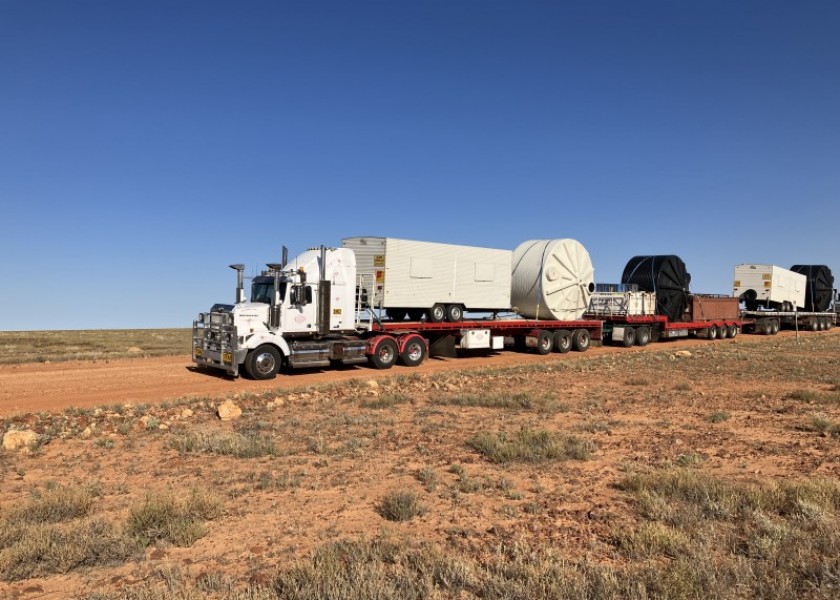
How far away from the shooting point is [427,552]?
5.41m

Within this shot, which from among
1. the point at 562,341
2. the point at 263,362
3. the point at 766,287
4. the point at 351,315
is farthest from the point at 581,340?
the point at 766,287

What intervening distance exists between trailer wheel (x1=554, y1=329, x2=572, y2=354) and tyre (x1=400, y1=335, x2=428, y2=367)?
8.53m

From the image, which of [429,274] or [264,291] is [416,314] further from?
[264,291]

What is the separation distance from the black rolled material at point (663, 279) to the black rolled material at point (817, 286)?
68.5 feet

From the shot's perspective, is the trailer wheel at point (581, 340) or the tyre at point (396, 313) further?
the trailer wheel at point (581, 340)

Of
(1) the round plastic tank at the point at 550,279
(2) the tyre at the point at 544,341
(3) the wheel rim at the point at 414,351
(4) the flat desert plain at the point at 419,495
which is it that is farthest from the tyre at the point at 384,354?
(1) the round plastic tank at the point at 550,279

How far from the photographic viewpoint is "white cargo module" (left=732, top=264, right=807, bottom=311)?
142ft

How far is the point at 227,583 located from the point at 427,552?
70.4 inches

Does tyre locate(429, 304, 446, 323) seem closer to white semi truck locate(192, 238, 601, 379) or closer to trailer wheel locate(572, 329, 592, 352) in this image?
white semi truck locate(192, 238, 601, 379)

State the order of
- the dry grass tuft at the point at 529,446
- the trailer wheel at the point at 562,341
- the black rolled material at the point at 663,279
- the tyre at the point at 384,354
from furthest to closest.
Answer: the black rolled material at the point at 663,279 < the trailer wheel at the point at 562,341 < the tyre at the point at 384,354 < the dry grass tuft at the point at 529,446

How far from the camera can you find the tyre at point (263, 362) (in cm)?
1811

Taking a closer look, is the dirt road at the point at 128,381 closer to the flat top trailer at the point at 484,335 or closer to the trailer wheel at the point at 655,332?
the flat top trailer at the point at 484,335

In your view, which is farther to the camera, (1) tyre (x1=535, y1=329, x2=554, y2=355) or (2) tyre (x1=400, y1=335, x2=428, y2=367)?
(1) tyre (x1=535, y1=329, x2=554, y2=355)

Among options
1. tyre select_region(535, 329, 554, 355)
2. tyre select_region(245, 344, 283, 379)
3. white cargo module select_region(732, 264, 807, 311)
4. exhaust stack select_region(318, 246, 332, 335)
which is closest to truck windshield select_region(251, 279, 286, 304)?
exhaust stack select_region(318, 246, 332, 335)
